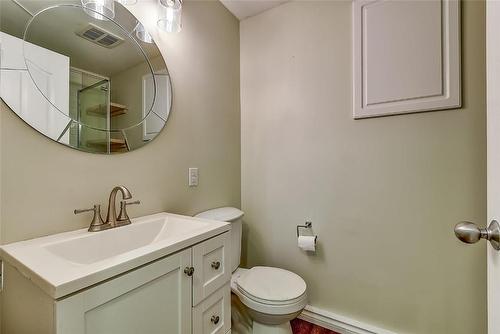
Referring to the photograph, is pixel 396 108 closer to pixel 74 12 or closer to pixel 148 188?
pixel 148 188

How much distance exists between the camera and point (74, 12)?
3.19 ft

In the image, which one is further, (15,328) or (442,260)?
(442,260)

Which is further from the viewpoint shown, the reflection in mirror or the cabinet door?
the reflection in mirror

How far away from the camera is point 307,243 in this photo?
158 cm

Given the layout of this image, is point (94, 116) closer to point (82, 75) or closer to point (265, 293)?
point (82, 75)

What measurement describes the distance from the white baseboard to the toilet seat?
42cm

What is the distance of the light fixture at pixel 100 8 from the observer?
1000 millimetres

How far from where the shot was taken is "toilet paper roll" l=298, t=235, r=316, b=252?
158 cm

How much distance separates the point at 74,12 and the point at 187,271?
3.80 feet

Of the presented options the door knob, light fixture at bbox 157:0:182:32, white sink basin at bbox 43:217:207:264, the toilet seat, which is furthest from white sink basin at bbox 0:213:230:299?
light fixture at bbox 157:0:182:32

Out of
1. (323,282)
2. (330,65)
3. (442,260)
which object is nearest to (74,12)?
(330,65)

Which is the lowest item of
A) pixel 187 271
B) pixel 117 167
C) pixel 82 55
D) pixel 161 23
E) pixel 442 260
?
pixel 442 260

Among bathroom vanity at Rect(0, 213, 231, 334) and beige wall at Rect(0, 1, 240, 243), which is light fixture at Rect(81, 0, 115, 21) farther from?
bathroom vanity at Rect(0, 213, 231, 334)

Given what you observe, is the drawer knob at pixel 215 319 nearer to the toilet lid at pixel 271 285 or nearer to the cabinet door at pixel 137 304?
the cabinet door at pixel 137 304
